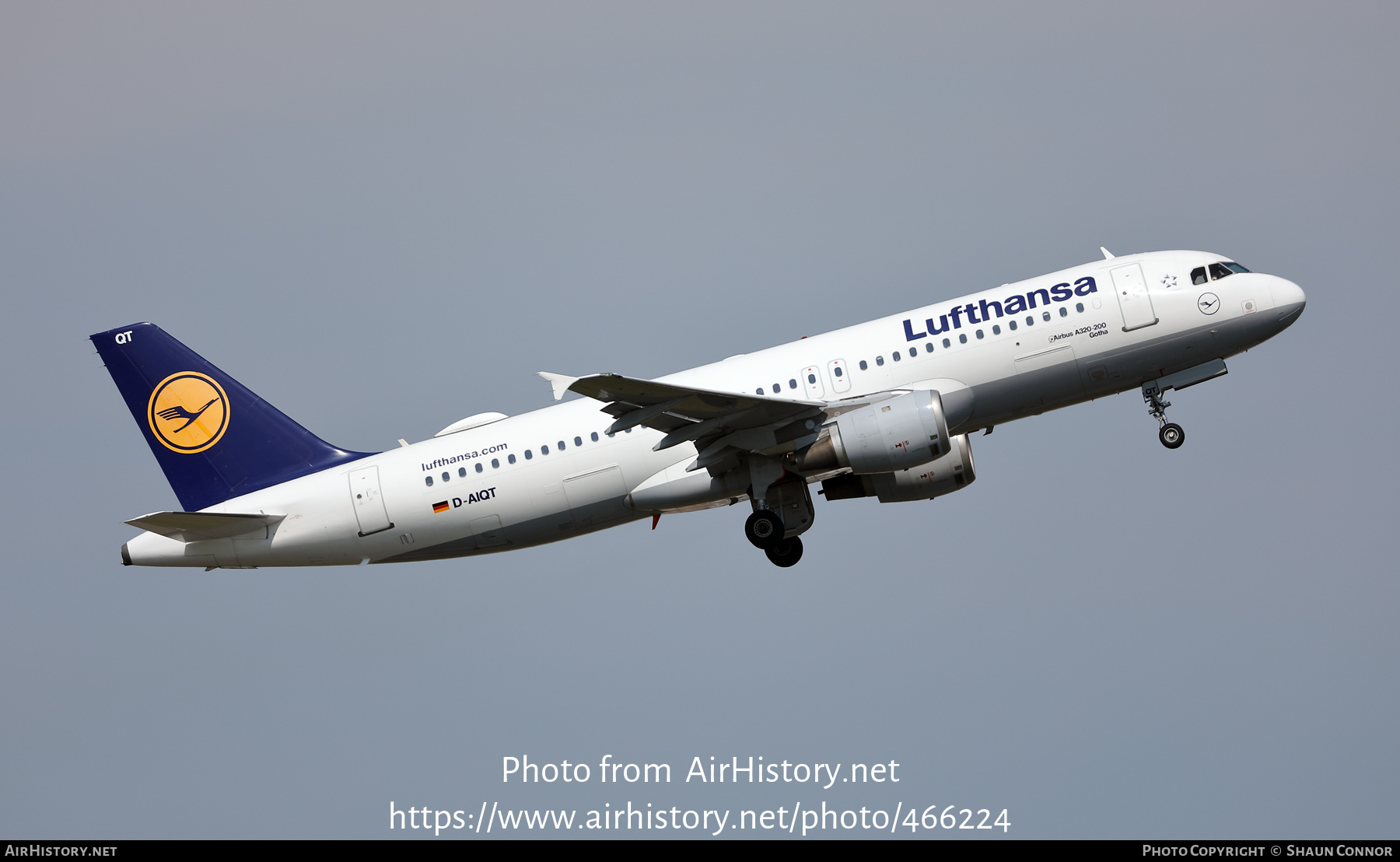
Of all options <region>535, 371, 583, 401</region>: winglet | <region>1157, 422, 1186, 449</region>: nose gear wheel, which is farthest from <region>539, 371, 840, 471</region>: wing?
<region>1157, 422, 1186, 449</region>: nose gear wheel

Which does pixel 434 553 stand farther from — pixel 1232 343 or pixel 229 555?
pixel 1232 343

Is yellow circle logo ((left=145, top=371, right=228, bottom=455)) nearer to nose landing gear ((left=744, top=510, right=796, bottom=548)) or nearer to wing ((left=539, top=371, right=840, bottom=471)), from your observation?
wing ((left=539, top=371, right=840, bottom=471))

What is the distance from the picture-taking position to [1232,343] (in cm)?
3219

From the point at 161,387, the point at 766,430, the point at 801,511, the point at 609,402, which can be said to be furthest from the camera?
the point at 161,387

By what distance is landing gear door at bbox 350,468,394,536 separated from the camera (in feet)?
112

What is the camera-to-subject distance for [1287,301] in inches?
1266

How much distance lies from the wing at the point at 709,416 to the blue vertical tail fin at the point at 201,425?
9.04 meters

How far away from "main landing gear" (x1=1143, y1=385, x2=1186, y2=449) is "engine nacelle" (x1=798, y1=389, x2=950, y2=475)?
580 centimetres

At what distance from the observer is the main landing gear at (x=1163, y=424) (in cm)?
3303

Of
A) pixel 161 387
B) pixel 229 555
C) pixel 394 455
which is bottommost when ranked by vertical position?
pixel 229 555

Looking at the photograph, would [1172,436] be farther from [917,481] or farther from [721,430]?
[721,430]

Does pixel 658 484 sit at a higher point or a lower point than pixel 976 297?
lower

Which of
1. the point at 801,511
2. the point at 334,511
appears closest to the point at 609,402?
the point at 801,511

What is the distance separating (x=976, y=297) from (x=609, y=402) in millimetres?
9437
